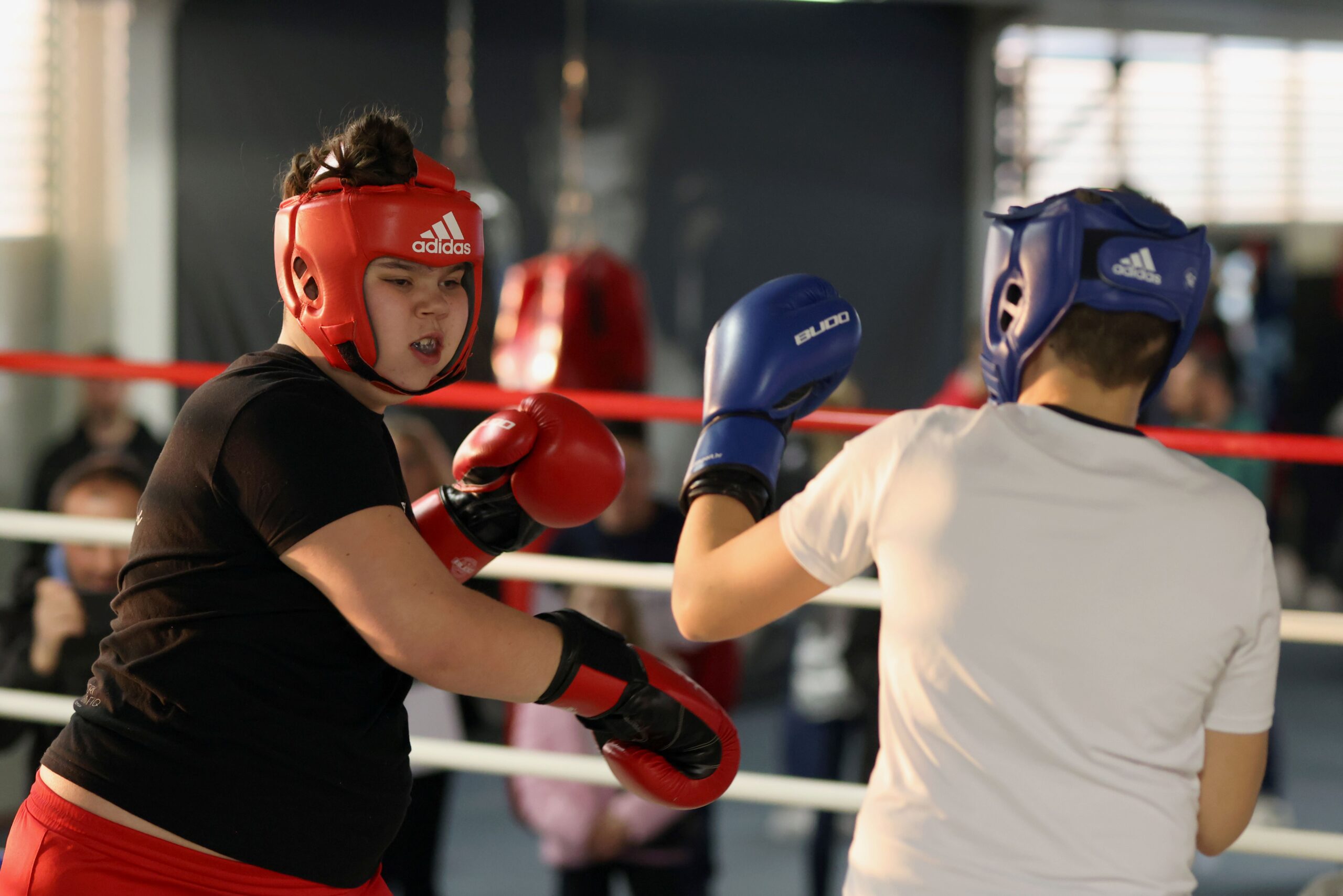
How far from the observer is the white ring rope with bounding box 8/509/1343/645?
1492mm

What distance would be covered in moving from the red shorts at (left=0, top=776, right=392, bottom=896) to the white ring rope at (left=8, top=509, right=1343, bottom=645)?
1.80ft

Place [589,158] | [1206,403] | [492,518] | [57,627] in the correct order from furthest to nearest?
[589,158] → [1206,403] → [57,627] → [492,518]

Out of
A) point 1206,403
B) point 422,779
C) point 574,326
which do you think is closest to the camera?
point 422,779

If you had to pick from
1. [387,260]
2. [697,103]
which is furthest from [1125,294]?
[697,103]

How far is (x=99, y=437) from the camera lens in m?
3.88

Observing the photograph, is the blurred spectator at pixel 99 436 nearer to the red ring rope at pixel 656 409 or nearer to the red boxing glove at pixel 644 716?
the red ring rope at pixel 656 409

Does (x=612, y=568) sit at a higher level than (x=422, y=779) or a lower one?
higher

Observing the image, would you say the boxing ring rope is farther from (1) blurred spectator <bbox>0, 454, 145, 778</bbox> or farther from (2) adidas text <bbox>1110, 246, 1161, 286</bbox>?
(2) adidas text <bbox>1110, 246, 1161, 286</bbox>

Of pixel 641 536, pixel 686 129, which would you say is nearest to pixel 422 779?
pixel 641 536

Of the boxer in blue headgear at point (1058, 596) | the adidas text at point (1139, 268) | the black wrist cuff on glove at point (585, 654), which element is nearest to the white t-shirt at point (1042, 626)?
the boxer in blue headgear at point (1058, 596)

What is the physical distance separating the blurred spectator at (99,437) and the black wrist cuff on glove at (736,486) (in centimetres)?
306

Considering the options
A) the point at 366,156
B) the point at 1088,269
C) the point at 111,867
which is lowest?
the point at 111,867

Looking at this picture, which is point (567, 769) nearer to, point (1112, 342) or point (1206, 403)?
point (1112, 342)

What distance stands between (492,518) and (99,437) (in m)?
2.94
